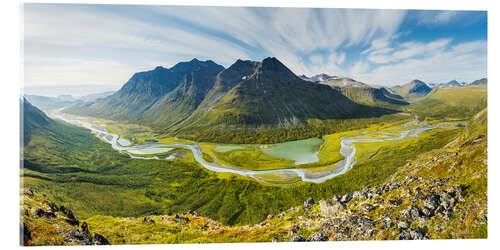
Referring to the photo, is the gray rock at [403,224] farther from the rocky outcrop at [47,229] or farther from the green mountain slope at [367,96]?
the green mountain slope at [367,96]

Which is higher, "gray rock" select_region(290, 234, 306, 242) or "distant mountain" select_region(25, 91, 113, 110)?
"distant mountain" select_region(25, 91, 113, 110)

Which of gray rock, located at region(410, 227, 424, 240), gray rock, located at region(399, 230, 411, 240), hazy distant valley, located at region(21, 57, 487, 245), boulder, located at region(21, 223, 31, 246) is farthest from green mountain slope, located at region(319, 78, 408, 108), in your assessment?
boulder, located at region(21, 223, 31, 246)

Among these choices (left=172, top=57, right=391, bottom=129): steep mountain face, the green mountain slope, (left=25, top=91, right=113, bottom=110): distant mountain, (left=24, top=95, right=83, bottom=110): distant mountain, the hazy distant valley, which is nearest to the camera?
the hazy distant valley

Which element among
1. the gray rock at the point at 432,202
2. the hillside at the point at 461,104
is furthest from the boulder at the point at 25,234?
the hillside at the point at 461,104

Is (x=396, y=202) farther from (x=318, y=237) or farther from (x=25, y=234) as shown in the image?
(x=25, y=234)

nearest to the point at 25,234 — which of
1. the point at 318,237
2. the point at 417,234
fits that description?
the point at 318,237

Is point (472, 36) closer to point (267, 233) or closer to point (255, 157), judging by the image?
point (267, 233)

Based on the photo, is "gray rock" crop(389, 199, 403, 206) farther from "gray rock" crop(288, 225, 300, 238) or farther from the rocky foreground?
"gray rock" crop(288, 225, 300, 238)
